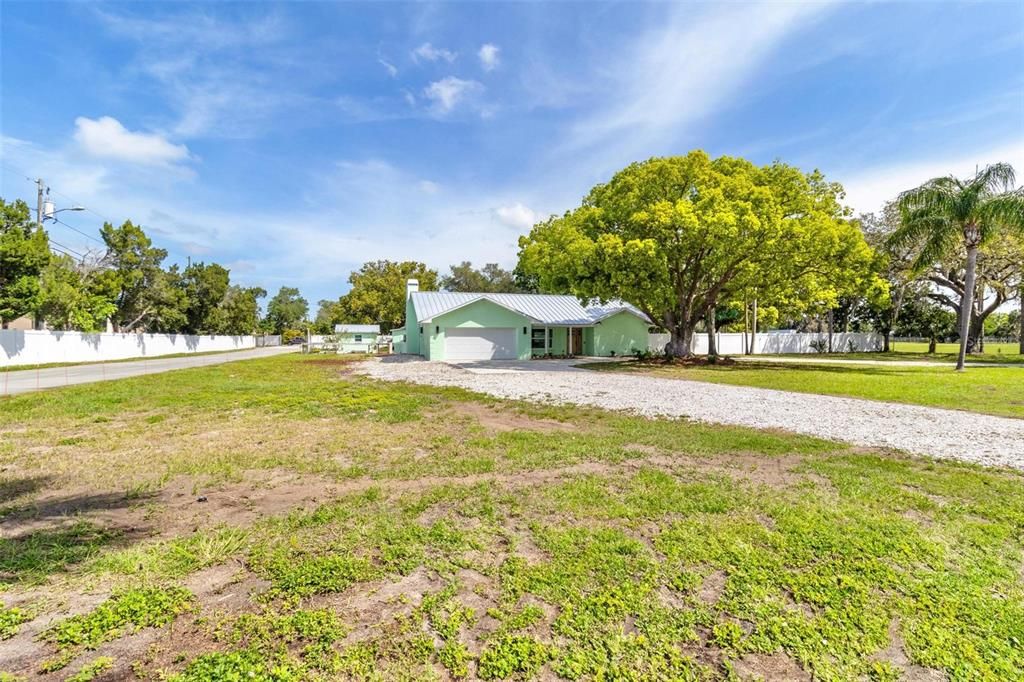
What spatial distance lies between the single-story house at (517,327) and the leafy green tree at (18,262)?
1691 cm

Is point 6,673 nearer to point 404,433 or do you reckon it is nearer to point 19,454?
point 404,433

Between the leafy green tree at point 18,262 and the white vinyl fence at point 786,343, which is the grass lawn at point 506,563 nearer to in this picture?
the leafy green tree at point 18,262

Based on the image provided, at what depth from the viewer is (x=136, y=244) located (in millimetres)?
33438

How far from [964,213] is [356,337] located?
4756 cm

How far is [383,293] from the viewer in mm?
53469

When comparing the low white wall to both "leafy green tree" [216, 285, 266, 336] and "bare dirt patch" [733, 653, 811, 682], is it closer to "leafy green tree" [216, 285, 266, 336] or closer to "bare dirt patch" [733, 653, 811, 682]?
"leafy green tree" [216, 285, 266, 336]

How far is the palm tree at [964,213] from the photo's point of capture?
16562mm

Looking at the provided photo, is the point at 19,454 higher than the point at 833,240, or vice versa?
the point at 833,240

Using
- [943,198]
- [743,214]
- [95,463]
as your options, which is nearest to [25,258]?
[95,463]

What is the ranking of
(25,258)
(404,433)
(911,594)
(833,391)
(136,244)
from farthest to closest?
(136,244) → (25,258) → (833,391) → (404,433) → (911,594)

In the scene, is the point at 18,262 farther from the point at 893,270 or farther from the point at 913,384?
the point at 893,270

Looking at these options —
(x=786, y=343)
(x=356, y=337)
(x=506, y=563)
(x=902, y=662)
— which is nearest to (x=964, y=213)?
(x=786, y=343)

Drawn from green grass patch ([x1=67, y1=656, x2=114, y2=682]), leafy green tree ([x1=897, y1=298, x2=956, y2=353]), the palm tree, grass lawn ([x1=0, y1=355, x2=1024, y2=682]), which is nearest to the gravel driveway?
grass lawn ([x1=0, y1=355, x2=1024, y2=682])

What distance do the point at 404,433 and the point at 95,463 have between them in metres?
3.72
